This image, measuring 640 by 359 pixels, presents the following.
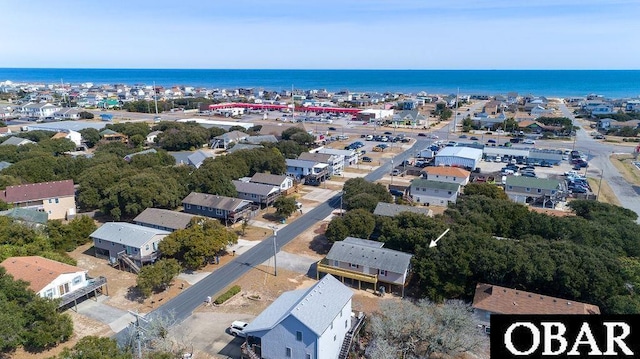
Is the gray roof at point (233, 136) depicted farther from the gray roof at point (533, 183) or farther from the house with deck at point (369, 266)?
the house with deck at point (369, 266)

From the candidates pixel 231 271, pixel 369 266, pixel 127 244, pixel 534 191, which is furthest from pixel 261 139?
pixel 369 266

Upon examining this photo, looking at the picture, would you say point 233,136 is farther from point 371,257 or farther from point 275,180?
point 371,257

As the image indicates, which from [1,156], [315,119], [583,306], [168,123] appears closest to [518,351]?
[583,306]

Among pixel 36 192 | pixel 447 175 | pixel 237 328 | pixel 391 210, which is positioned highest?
pixel 447 175

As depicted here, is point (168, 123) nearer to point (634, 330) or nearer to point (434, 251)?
point (434, 251)

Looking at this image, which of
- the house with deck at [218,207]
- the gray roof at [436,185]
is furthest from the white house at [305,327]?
the gray roof at [436,185]

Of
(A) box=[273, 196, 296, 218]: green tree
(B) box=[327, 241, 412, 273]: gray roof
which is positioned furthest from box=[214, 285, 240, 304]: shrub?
(A) box=[273, 196, 296, 218]: green tree

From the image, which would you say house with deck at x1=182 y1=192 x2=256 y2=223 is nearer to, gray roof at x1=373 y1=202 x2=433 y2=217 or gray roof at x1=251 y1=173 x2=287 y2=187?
gray roof at x1=251 y1=173 x2=287 y2=187
